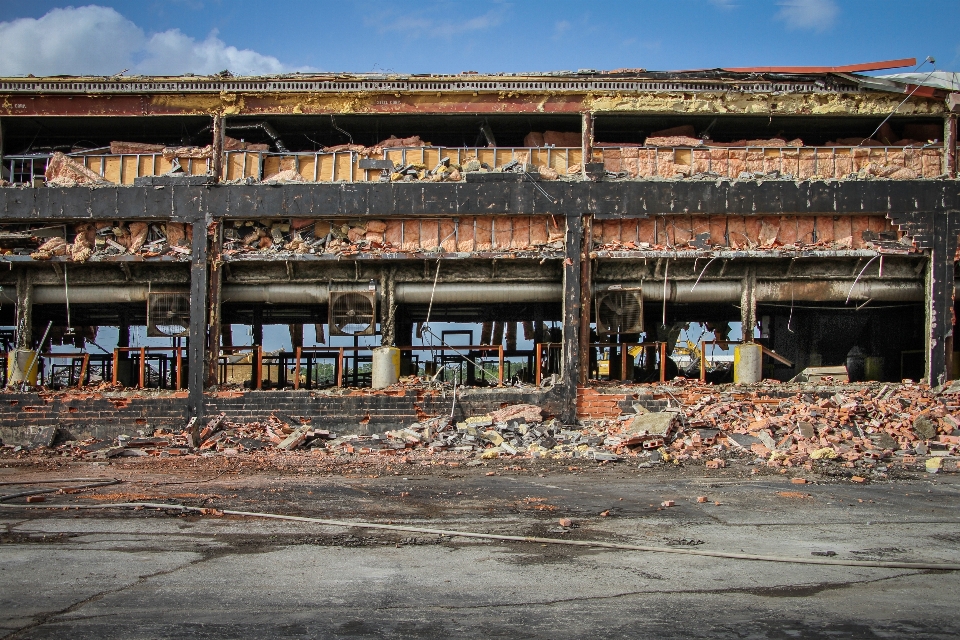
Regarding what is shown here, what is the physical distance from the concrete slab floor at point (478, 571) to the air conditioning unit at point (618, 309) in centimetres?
757

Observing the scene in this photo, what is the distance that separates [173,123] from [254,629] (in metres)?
16.4

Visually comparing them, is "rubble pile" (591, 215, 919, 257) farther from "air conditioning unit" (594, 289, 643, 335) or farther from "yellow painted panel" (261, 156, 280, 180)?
"yellow painted panel" (261, 156, 280, 180)

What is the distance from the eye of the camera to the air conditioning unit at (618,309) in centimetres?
1638

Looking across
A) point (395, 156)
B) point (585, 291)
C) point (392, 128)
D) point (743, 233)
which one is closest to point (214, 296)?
point (395, 156)

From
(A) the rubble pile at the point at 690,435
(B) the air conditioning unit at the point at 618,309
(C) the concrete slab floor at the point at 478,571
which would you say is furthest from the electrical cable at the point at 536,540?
(B) the air conditioning unit at the point at 618,309

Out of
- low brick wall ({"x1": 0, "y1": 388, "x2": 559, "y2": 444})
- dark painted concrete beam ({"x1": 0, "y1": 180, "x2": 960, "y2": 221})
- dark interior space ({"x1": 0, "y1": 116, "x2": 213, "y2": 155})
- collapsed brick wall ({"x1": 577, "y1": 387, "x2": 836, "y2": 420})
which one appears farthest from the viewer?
dark interior space ({"x1": 0, "y1": 116, "x2": 213, "y2": 155})

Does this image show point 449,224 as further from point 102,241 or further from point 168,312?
point 102,241

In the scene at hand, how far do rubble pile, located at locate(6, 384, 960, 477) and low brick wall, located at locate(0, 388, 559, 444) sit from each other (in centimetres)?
24

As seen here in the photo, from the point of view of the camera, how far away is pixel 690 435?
1362 cm

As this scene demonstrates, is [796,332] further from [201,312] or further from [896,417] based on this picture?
[201,312]

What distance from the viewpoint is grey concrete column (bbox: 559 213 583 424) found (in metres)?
15.7

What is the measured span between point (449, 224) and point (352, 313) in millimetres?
2968

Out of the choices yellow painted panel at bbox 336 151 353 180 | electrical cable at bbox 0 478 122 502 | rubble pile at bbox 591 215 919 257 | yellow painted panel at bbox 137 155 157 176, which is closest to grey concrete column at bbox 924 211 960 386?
rubble pile at bbox 591 215 919 257

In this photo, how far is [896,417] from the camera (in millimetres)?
13656
